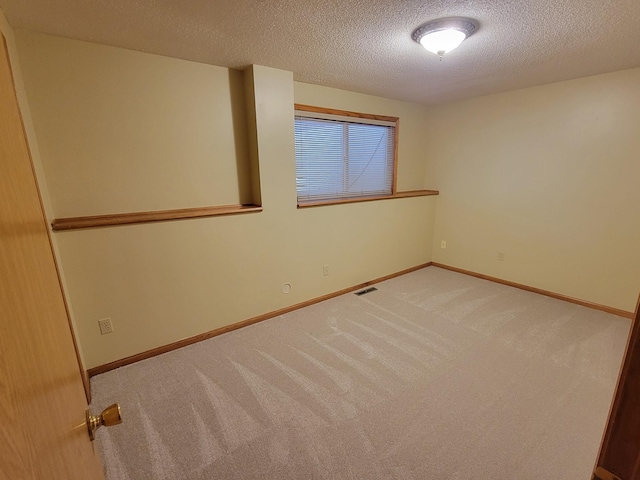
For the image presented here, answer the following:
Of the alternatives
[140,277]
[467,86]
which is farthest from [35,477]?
[467,86]

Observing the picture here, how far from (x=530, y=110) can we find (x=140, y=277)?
13.2 ft

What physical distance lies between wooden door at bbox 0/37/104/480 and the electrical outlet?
1.65 meters

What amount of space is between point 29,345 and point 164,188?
1997mm

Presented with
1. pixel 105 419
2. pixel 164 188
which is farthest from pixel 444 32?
pixel 105 419

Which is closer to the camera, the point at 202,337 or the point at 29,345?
the point at 29,345

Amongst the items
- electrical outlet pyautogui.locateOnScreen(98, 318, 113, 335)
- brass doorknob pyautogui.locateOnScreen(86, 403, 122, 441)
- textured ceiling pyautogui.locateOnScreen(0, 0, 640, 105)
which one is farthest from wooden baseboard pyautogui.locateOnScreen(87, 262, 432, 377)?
textured ceiling pyautogui.locateOnScreen(0, 0, 640, 105)

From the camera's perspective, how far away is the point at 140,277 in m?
2.13

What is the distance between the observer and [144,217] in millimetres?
2062

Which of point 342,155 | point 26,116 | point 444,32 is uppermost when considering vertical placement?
point 444,32

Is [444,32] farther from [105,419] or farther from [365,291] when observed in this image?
[365,291]

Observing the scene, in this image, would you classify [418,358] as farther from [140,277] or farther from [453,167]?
[453,167]

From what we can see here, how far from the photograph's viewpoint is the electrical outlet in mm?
2037

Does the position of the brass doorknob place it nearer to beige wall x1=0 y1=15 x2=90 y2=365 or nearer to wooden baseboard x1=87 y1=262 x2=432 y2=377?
Answer: beige wall x1=0 y1=15 x2=90 y2=365

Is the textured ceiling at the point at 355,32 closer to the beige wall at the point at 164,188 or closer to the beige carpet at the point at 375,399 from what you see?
the beige wall at the point at 164,188
